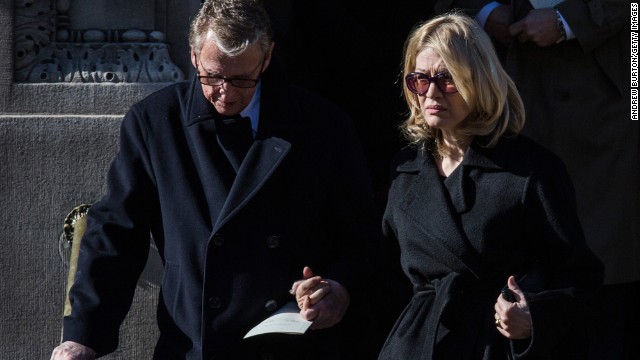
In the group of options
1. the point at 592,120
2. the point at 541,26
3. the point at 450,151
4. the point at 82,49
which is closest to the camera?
the point at 450,151

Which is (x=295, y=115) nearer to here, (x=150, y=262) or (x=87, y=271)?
(x=87, y=271)

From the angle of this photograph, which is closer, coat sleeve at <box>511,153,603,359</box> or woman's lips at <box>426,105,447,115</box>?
coat sleeve at <box>511,153,603,359</box>

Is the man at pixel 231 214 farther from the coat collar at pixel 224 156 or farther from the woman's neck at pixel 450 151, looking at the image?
the woman's neck at pixel 450 151

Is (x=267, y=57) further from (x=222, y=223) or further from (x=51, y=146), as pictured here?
(x=51, y=146)

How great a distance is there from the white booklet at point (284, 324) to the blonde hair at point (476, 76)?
30.3 inches

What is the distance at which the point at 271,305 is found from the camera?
157 inches

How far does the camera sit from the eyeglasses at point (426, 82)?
3.72 meters

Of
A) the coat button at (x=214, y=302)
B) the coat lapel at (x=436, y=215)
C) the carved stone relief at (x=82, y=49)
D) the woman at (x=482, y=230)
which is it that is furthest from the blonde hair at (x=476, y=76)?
the carved stone relief at (x=82, y=49)

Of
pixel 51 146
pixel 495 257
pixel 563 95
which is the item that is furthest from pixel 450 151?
pixel 51 146

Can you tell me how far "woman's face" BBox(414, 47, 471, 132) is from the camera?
12.2 feet

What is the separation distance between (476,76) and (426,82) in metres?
0.16

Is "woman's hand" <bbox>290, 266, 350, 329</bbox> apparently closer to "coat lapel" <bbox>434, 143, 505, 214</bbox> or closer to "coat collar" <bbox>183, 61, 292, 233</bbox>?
"coat collar" <bbox>183, 61, 292, 233</bbox>

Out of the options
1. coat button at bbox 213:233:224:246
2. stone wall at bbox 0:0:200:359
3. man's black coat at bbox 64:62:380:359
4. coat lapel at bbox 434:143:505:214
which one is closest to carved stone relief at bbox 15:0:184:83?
stone wall at bbox 0:0:200:359

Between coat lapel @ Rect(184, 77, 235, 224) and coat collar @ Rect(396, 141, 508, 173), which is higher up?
coat collar @ Rect(396, 141, 508, 173)
